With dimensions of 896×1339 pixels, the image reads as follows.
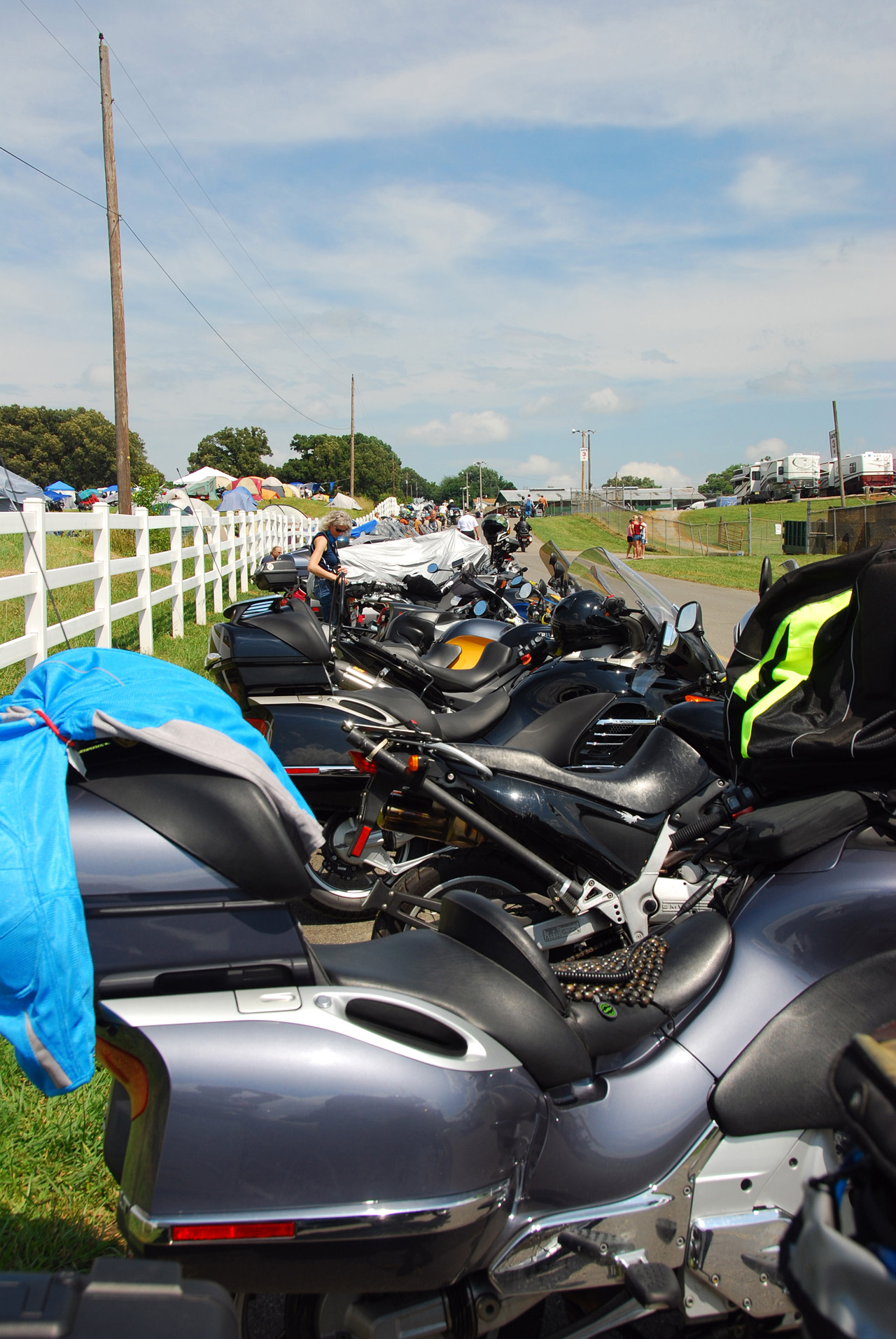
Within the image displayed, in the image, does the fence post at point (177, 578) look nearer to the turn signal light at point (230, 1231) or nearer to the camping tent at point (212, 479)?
the turn signal light at point (230, 1231)

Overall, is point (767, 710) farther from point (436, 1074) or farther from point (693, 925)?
point (436, 1074)

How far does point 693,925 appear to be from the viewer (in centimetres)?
192

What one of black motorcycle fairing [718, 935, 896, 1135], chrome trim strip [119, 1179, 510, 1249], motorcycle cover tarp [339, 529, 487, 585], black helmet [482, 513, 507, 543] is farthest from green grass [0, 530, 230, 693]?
black motorcycle fairing [718, 935, 896, 1135]

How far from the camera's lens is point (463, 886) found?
326 cm

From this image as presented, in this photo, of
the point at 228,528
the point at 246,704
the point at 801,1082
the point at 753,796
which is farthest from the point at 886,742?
the point at 228,528

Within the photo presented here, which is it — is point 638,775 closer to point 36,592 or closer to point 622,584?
point 622,584

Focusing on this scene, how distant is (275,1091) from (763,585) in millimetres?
2039

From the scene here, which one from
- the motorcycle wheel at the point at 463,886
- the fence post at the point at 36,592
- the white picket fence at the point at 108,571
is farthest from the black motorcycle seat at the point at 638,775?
the fence post at the point at 36,592

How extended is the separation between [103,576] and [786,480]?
197 feet

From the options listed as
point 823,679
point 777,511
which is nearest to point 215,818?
point 823,679

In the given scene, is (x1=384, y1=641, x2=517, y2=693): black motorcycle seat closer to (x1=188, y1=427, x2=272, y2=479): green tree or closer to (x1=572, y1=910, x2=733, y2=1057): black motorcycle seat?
(x1=572, y1=910, x2=733, y2=1057): black motorcycle seat

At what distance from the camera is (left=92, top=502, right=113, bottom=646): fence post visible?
288 inches

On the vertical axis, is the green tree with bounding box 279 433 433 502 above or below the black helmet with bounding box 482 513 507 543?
above

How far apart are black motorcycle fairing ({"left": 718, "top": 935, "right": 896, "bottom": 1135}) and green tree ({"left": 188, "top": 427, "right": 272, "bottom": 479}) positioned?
100m
